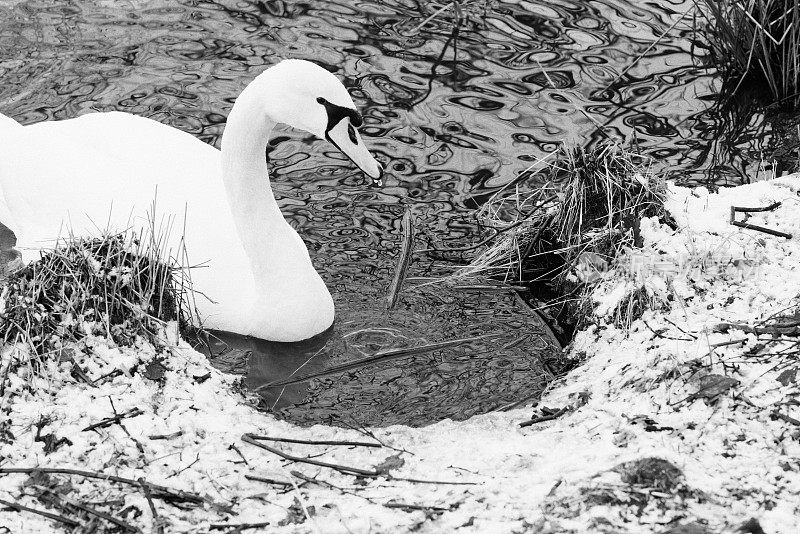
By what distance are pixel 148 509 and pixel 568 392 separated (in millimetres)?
2078

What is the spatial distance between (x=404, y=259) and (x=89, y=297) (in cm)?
220

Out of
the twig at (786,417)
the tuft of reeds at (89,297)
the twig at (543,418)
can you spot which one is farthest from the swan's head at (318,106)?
the twig at (786,417)

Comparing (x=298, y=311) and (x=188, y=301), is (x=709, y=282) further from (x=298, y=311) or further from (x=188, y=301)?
(x=188, y=301)

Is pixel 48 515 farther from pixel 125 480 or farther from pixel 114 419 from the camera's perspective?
pixel 114 419

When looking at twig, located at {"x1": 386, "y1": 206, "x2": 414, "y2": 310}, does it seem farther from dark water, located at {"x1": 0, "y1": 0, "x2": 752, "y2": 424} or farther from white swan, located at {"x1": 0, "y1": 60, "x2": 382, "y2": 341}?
white swan, located at {"x1": 0, "y1": 60, "x2": 382, "y2": 341}

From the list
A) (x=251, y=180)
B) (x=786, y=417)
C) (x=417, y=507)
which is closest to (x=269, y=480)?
(x=417, y=507)

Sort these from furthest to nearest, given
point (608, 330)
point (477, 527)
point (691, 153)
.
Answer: point (691, 153) < point (608, 330) < point (477, 527)

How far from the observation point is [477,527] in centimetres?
347

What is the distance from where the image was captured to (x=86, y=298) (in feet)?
14.9

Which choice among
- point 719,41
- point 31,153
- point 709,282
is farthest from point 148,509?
point 719,41

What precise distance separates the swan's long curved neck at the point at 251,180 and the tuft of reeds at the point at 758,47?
12.2ft

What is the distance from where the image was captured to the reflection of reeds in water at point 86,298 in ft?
14.4

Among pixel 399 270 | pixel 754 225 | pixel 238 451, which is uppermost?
pixel 754 225

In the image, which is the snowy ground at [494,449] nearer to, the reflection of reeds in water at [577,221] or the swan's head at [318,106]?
the reflection of reeds in water at [577,221]
